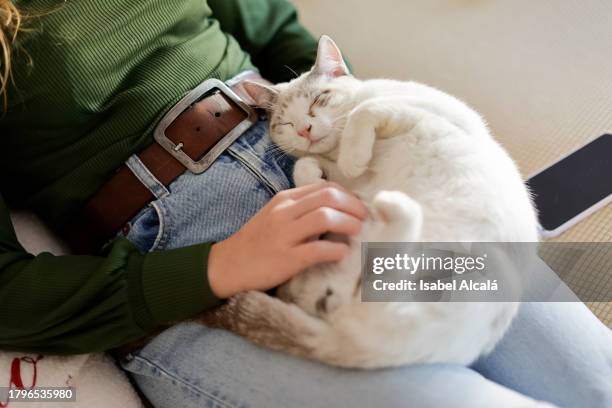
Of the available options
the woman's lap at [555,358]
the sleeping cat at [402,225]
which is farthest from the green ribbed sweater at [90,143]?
the woman's lap at [555,358]

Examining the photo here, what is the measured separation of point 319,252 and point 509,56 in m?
0.91

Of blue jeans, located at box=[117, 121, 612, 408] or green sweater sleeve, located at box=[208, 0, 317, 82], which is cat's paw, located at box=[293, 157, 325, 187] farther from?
→ green sweater sleeve, located at box=[208, 0, 317, 82]

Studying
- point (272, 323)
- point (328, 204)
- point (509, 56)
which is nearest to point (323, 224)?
point (328, 204)

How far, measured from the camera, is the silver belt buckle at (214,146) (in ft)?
2.99

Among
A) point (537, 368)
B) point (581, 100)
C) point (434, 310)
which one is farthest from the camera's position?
point (581, 100)

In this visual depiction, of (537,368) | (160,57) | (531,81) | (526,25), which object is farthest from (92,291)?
(526,25)

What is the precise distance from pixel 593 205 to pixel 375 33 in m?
0.70

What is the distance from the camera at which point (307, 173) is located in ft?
2.97

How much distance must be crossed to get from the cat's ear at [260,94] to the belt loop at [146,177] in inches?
9.1

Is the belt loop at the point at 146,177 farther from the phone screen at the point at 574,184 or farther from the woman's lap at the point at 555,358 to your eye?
the phone screen at the point at 574,184

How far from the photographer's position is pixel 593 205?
3.69 ft

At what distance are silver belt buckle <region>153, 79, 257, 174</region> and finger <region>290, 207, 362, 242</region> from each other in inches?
10.1

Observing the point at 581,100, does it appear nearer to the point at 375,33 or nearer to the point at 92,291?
the point at 375,33

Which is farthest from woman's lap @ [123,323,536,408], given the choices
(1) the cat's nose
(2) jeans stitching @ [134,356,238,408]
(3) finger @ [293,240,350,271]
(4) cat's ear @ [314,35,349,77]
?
(4) cat's ear @ [314,35,349,77]
